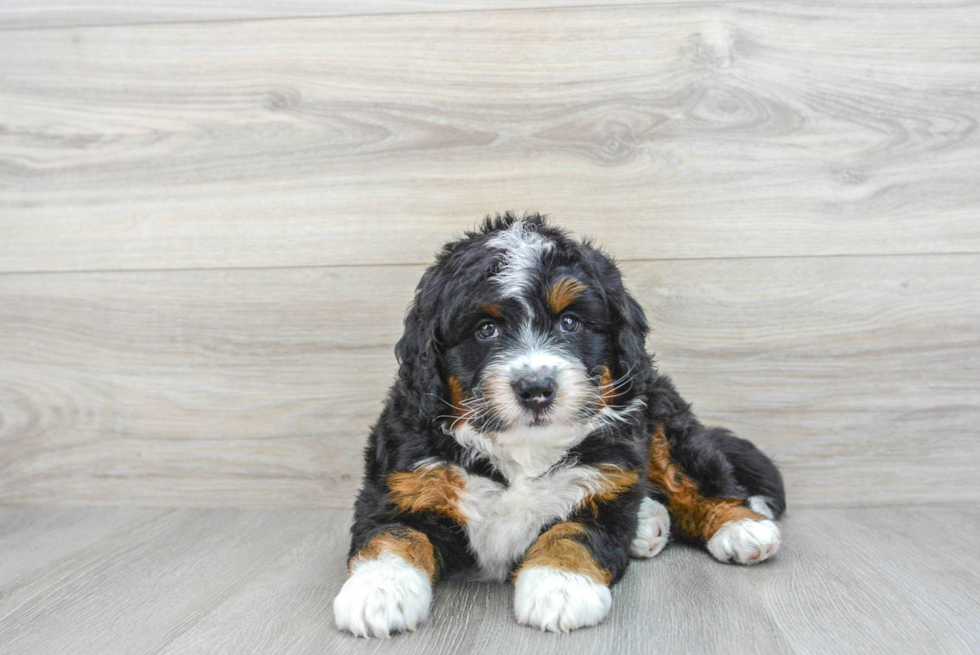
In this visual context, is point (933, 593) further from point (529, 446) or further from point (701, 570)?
point (529, 446)

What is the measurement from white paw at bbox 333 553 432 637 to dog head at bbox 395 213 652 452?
0.34 meters

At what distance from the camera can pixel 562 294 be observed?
5.54 ft

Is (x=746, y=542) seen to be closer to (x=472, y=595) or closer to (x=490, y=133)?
(x=472, y=595)

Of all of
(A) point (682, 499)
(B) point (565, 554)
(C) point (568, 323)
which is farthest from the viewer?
(A) point (682, 499)

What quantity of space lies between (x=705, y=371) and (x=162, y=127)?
1885 millimetres

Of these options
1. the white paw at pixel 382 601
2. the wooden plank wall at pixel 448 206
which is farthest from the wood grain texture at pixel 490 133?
the white paw at pixel 382 601

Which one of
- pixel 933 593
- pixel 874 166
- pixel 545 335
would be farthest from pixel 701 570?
pixel 874 166

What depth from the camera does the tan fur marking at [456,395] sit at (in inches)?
67.6

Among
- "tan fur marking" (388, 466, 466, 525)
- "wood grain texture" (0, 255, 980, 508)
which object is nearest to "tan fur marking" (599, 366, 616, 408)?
"tan fur marking" (388, 466, 466, 525)

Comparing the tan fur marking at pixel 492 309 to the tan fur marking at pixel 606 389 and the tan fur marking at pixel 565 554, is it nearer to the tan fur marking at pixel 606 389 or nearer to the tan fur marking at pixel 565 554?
the tan fur marking at pixel 606 389

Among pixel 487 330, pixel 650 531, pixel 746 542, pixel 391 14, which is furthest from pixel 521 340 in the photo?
pixel 391 14

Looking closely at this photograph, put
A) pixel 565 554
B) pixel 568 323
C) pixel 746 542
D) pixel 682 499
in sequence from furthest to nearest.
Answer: pixel 682 499 → pixel 746 542 → pixel 568 323 → pixel 565 554

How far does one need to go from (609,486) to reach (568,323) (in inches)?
14.9

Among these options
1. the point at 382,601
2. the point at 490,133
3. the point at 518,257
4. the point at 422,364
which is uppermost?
the point at 490,133
